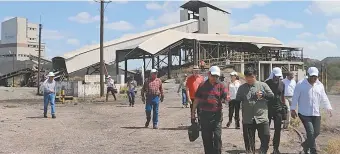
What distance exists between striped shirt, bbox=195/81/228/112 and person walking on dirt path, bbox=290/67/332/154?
1519 mm

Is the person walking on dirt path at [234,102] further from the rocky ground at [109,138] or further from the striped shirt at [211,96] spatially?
the striped shirt at [211,96]

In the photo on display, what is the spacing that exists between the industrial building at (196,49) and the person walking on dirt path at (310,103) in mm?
39758

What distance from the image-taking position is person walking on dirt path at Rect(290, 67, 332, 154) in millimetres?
7719

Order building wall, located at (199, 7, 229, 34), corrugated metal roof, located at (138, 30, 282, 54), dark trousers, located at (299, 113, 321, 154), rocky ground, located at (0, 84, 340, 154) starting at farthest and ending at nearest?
building wall, located at (199, 7, 229, 34) < corrugated metal roof, located at (138, 30, 282, 54) < rocky ground, located at (0, 84, 340, 154) < dark trousers, located at (299, 113, 321, 154)

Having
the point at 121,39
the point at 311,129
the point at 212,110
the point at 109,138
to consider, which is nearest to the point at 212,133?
the point at 212,110

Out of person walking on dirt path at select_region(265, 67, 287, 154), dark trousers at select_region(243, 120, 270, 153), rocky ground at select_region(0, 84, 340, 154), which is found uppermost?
person walking on dirt path at select_region(265, 67, 287, 154)

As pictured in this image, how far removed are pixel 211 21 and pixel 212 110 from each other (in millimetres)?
54833

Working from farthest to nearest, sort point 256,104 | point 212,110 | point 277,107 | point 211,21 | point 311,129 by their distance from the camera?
point 211,21 < point 277,107 < point 311,129 < point 256,104 < point 212,110

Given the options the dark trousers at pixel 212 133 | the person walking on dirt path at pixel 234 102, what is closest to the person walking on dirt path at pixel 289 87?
the person walking on dirt path at pixel 234 102

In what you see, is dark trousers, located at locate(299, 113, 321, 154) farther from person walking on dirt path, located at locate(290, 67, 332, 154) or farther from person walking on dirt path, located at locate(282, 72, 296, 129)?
person walking on dirt path, located at locate(282, 72, 296, 129)

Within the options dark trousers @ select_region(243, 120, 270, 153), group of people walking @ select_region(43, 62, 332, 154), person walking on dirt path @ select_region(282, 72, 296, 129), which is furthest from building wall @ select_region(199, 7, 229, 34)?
dark trousers @ select_region(243, 120, 270, 153)

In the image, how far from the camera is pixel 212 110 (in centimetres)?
702

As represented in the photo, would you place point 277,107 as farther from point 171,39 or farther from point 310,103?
point 171,39

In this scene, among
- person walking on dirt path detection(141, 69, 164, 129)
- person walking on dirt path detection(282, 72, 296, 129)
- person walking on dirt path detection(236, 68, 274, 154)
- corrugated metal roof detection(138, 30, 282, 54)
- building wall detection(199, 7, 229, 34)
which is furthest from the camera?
building wall detection(199, 7, 229, 34)
